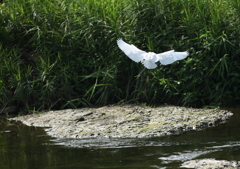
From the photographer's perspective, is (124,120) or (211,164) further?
(124,120)

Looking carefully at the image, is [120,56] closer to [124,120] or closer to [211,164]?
[124,120]

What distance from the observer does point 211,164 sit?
334 cm

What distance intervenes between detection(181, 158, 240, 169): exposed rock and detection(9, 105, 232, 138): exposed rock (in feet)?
3.98

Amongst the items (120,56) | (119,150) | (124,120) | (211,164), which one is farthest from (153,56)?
(211,164)

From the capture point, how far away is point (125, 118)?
5.44m


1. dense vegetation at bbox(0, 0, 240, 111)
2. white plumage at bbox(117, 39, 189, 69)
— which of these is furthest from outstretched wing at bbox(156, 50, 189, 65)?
dense vegetation at bbox(0, 0, 240, 111)

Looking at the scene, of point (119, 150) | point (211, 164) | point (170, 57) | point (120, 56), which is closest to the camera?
point (211, 164)

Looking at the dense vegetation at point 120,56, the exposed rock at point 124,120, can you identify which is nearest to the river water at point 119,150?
the exposed rock at point 124,120

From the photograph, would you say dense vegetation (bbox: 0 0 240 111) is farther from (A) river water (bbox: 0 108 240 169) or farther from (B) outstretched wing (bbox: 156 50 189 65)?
(A) river water (bbox: 0 108 240 169)

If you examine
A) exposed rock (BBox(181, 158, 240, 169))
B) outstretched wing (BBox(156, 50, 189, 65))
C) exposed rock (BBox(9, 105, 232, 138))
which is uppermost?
outstretched wing (BBox(156, 50, 189, 65))

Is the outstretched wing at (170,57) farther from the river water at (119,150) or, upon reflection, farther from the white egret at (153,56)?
the river water at (119,150)

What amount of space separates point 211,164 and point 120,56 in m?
3.52

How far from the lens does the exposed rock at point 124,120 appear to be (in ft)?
15.8

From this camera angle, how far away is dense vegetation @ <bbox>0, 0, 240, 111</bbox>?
642cm
